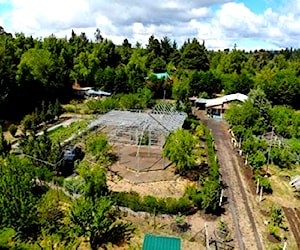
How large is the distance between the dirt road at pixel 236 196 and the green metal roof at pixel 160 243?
141 inches

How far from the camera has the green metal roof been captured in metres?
15.7

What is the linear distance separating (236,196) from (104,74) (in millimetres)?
33149

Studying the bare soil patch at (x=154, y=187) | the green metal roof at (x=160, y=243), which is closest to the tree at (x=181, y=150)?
the bare soil patch at (x=154, y=187)

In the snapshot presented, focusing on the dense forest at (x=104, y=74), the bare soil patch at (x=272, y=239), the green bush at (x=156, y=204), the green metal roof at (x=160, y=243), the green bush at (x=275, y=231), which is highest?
the dense forest at (x=104, y=74)

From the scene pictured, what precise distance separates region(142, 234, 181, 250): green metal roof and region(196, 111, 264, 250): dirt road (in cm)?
358

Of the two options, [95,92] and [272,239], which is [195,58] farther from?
[272,239]

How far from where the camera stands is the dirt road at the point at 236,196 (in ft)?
59.6

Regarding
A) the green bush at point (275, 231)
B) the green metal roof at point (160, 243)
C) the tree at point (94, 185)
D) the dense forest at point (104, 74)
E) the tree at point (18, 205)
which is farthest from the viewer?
the dense forest at point (104, 74)

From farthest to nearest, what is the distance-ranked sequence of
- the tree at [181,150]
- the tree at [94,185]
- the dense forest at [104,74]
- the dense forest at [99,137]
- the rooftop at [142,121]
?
the dense forest at [104,74] → the rooftop at [142,121] → the tree at [181,150] → the tree at [94,185] → the dense forest at [99,137]

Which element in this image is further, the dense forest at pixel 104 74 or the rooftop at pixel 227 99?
the rooftop at pixel 227 99

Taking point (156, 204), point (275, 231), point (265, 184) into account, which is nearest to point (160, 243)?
point (156, 204)

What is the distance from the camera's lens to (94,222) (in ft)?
54.6

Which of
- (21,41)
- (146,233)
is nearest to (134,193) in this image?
(146,233)

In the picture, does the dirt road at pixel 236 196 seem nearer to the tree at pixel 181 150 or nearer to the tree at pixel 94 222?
the tree at pixel 181 150
